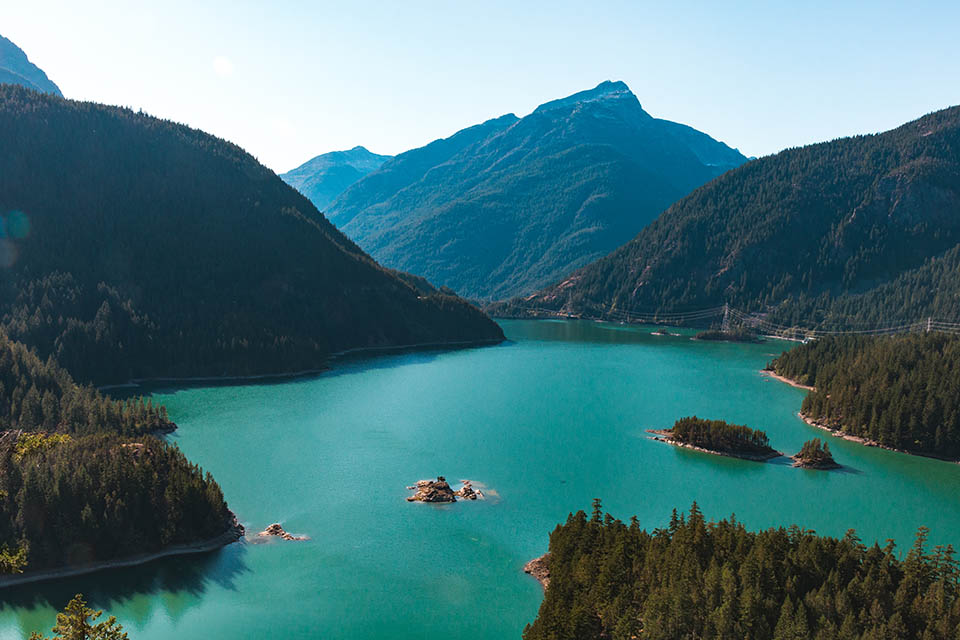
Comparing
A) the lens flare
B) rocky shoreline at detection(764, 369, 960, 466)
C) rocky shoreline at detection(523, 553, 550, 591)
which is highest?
the lens flare

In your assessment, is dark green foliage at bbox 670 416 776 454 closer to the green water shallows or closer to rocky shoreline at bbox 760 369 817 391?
the green water shallows

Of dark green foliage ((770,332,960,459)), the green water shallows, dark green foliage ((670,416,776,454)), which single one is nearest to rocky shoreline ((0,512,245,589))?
the green water shallows

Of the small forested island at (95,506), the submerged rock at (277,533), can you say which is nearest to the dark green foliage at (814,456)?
the submerged rock at (277,533)

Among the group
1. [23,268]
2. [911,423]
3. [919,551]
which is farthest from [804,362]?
[23,268]

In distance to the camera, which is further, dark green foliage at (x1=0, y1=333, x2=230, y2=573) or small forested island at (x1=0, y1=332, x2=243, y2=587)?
dark green foliage at (x1=0, y1=333, x2=230, y2=573)

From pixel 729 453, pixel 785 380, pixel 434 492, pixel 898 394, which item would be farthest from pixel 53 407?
pixel 785 380

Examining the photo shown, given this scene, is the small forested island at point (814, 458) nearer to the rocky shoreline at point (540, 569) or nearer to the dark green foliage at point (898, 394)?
the dark green foliage at point (898, 394)
